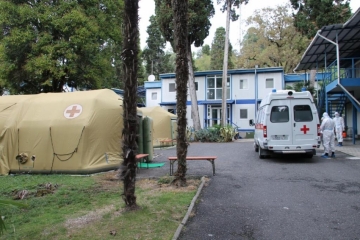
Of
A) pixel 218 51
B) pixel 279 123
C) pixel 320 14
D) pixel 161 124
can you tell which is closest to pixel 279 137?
pixel 279 123

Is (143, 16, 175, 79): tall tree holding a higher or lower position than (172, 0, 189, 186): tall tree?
higher

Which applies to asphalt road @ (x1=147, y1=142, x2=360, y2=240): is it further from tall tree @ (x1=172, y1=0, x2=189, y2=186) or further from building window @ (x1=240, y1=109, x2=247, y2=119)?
building window @ (x1=240, y1=109, x2=247, y2=119)

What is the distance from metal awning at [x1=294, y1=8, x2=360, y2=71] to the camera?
15227 millimetres

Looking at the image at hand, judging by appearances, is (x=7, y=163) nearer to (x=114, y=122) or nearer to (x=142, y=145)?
(x=114, y=122)

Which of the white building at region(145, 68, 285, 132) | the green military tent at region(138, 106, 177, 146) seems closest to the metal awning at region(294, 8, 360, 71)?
the white building at region(145, 68, 285, 132)

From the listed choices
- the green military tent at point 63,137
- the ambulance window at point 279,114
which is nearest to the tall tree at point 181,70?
the green military tent at point 63,137

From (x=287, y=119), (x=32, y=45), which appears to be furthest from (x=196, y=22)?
(x=287, y=119)

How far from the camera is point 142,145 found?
1238 centimetres

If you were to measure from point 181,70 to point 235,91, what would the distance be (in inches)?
959

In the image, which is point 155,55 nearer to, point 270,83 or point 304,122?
point 270,83

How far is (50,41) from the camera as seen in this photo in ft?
64.1

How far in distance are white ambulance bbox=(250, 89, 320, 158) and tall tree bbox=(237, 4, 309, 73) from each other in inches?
1124

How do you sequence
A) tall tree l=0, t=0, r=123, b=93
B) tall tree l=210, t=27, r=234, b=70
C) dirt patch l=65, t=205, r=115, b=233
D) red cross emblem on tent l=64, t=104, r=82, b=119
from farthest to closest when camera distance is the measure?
1. tall tree l=210, t=27, r=234, b=70
2. tall tree l=0, t=0, r=123, b=93
3. red cross emblem on tent l=64, t=104, r=82, b=119
4. dirt patch l=65, t=205, r=115, b=233

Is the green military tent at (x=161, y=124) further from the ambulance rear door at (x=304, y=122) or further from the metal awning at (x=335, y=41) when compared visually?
the ambulance rear door at (x=304, y=122)
